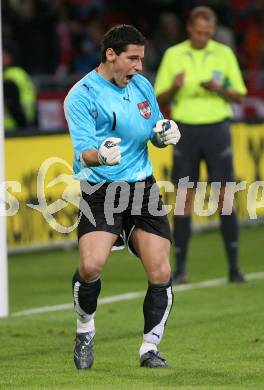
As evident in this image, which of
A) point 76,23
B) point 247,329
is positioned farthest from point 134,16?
point 247,329

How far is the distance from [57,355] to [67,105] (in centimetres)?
186

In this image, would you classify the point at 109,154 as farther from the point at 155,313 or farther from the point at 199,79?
the point at 199,79

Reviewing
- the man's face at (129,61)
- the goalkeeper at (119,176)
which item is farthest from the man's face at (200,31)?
the man's face at (129,61)

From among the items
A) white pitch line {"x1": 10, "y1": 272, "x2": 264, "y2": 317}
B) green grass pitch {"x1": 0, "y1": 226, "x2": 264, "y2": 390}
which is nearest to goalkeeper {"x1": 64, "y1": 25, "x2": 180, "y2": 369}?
green grass pitch {"x1": 0, "y1": 226, "x2": 264, "y2": 390}

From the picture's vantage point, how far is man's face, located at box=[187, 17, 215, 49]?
12391mm

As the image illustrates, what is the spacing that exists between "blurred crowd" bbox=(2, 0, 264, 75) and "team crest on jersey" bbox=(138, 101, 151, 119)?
11.7m

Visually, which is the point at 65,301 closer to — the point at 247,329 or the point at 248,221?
the point at 247,329

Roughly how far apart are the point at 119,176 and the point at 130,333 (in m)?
2.13

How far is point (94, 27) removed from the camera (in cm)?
2206

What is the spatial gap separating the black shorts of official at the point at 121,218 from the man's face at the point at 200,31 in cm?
420

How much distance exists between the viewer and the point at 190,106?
12.6 m

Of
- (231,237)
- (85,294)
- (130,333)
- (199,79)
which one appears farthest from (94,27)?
(85,294)

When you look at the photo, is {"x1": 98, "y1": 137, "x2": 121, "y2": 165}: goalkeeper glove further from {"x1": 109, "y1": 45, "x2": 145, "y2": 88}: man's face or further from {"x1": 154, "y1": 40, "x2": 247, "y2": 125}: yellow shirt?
{"x1": 154, "y1": 40, "x2": 247, "y2": 125}: yellow shirt

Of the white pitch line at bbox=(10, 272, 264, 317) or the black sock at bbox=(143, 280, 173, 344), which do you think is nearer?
the black sock at bbox=(143, 280, 173, 344)
